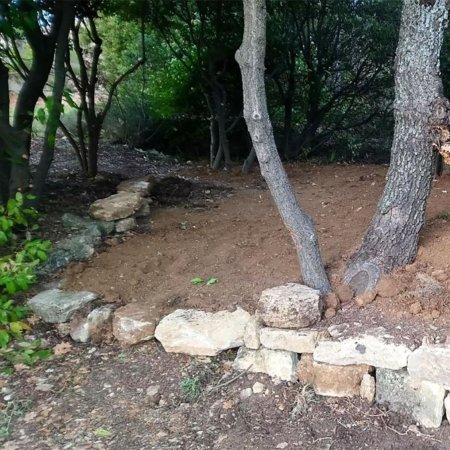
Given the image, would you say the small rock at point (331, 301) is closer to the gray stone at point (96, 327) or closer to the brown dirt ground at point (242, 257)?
the brown dirt ground at point (242, 257)

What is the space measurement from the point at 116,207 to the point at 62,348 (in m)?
1.53

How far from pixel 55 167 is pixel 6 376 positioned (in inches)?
145

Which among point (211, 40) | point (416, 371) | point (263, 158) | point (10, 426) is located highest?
point (211, 40)

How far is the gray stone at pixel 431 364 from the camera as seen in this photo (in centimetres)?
258

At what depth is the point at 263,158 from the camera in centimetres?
304

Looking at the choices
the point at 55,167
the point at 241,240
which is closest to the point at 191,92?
the point at 55,167

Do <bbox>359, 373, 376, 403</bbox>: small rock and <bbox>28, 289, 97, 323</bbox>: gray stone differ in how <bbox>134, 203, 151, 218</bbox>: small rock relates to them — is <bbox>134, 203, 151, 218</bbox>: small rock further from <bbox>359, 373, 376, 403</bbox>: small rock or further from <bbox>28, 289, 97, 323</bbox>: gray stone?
<bbox>359, 373, 376, 403</bbox>: small rock

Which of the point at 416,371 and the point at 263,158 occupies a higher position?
the point at 263,158

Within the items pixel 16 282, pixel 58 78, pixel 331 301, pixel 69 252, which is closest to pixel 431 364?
pixel 331 301

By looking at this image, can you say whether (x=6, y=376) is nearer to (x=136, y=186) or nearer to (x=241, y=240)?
(x=241, y=240)

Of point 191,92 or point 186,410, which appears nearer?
point 186,410

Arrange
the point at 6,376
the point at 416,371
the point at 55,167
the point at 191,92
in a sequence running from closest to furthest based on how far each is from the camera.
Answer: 1. the point at 416,371
2. the point at 6,376
3. the point at 55,167
4. the point at 191,92

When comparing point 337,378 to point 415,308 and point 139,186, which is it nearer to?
point 415,308

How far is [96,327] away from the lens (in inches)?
134
